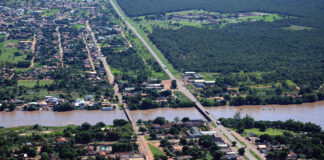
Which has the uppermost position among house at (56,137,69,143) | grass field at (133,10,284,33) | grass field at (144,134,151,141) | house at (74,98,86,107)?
grass field at (133,10,284,33)

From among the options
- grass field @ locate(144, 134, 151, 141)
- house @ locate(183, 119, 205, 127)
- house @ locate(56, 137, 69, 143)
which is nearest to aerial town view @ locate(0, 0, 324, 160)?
house @ locate(56, 137, 69, 143)

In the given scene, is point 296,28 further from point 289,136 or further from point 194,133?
point 194,133

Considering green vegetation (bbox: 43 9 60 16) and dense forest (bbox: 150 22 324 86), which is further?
green vegetation (bbox: 43 9 60 16)

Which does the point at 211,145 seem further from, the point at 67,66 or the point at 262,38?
the point at 262,38

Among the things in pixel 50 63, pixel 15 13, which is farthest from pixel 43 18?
pixel 50 63

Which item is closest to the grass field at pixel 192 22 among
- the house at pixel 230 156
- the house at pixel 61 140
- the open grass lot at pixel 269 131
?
the open grass lot at pixel 269 131

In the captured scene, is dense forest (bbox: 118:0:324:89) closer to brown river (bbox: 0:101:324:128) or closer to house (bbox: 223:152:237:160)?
brown river (bbox: 0:101:324:128)

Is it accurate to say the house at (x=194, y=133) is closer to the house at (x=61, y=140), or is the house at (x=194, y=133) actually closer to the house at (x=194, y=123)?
the house at (x=194, y=123)
